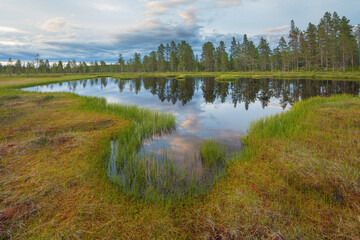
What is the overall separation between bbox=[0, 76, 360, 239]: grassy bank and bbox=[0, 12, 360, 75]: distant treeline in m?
74.1

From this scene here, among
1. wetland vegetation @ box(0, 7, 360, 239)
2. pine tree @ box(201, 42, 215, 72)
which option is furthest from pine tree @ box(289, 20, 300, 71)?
wetland vegetation @ box(0, 7, 360, 239)

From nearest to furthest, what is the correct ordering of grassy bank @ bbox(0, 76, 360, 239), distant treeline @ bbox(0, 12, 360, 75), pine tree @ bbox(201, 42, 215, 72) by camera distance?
grassy bank @ bbox(0, 76, 360, 239)
distant treeline @ bbox(0, 12, 360, 75)
pine tree @ bbox(201, 42, 215, 72)

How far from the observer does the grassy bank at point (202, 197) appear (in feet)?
12.5

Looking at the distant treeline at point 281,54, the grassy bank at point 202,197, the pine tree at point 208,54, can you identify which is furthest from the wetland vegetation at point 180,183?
the pine tree at point 208,54

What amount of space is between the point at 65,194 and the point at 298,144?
30.8 ft

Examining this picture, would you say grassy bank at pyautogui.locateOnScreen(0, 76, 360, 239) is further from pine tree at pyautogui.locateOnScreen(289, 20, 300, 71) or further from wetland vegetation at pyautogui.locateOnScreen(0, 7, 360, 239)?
pine tree at pyautogui.locateOnScreen(289, 20, 300, 71)

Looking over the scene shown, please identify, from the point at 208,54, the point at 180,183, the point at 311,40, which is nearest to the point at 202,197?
the point at 180,183

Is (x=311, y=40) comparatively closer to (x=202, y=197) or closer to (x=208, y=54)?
(x=208, y=54)

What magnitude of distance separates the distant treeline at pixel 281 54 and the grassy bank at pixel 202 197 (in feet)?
243

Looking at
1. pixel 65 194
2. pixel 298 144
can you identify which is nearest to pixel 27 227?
pixel 65 194

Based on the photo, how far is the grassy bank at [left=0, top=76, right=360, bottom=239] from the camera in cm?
380

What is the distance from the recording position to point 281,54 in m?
91.0

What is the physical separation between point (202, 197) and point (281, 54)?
108 meters

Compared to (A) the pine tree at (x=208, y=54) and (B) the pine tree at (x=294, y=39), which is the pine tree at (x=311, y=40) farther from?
(A) the pine tree at (x=208, y=54)
